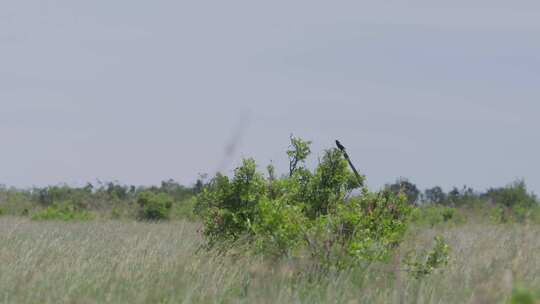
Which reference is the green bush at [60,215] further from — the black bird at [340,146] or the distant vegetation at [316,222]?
the black bird at [340,146]

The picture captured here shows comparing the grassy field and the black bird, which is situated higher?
the black bird

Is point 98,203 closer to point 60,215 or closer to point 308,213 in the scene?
point 60,215

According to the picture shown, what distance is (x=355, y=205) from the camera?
9719 millimetres

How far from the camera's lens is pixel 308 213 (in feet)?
33.6

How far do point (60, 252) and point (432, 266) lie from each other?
152 inches

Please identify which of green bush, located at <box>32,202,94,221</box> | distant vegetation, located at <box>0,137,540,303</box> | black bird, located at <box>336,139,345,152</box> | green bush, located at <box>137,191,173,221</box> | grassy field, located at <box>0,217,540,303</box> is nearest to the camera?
grassy field, located at <box>0,217,540,303</box>

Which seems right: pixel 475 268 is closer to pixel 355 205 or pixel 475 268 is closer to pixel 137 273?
pixel 355 205

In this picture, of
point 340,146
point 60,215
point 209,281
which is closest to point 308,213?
point 340,146

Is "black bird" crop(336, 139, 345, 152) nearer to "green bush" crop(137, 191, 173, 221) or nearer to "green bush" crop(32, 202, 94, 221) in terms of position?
"green bush" crop(32, 202, 94, 221)

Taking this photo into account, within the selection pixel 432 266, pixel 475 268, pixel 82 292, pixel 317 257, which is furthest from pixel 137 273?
pixel 475 268

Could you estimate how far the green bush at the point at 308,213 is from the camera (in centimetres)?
873

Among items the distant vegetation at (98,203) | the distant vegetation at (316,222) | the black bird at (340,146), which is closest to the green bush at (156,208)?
the distant vegetation at (98,203)

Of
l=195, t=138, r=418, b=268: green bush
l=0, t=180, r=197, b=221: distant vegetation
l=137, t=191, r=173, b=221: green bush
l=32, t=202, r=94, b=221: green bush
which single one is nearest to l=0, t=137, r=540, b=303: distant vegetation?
l=195, t=138, r=418, b=268: green bush

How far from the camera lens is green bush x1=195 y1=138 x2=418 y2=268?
8.73 metres
